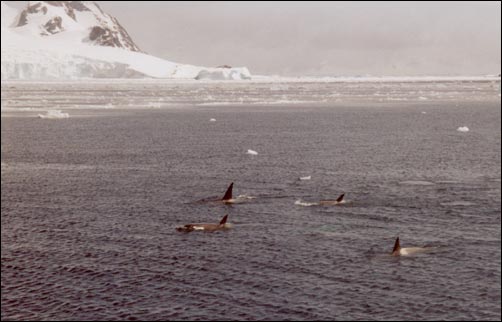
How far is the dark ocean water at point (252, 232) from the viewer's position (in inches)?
804

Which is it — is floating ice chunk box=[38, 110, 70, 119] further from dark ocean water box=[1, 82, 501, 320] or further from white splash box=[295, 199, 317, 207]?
white splash box=[295, 199, 317, 207]

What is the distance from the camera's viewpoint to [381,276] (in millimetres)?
22547

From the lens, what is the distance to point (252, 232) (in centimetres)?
2848

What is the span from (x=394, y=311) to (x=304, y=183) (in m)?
20.3

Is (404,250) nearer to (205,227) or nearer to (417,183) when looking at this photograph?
(205,227)

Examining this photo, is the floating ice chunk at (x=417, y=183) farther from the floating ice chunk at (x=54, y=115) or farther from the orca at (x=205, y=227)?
the floating ice chunk at (x=54, y=115)

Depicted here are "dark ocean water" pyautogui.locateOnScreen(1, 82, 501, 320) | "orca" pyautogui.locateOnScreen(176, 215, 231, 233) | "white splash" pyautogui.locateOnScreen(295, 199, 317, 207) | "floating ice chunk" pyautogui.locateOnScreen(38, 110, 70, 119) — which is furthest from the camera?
"floating ice chunk" pyautogui.locateOnScreen(38, 110, 70, 119)

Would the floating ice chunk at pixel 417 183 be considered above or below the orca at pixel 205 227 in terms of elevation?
below

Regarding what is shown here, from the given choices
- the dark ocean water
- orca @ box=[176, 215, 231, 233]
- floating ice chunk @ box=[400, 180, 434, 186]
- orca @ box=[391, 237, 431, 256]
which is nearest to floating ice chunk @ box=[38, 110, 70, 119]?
the dark ocean water

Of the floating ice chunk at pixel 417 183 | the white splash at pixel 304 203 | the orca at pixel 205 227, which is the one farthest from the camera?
the floating ice chunk at pixel 417 183

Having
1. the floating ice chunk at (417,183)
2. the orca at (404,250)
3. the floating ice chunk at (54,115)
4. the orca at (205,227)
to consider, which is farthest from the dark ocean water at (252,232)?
the floating ice chunk at (54,115)

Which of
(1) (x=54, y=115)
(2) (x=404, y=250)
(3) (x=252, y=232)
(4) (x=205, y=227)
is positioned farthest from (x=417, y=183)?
(1) (x=54, y=115)

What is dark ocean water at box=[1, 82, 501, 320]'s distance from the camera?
2042 cm

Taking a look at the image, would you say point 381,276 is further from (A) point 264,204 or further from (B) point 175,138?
(B) point 175,138
